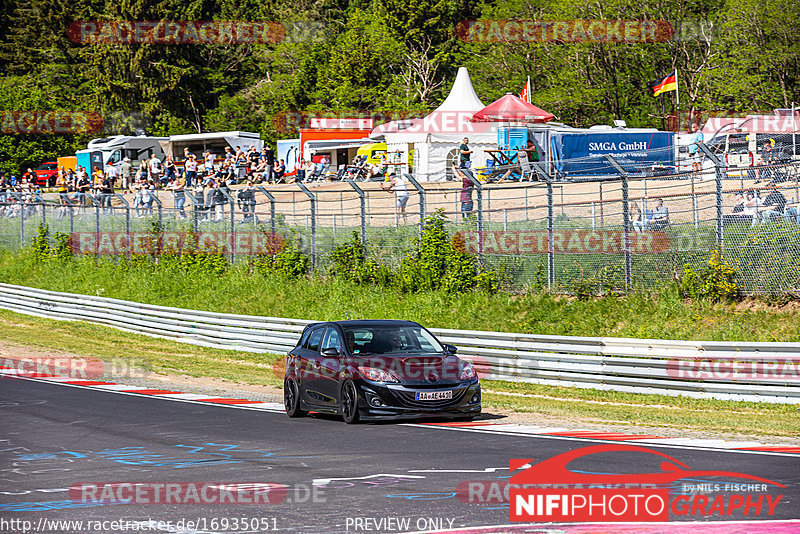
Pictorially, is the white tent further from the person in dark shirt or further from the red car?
the red car

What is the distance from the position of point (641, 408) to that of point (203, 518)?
32.5 ft

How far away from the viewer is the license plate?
45.8 feet

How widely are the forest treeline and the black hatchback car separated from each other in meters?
46.3

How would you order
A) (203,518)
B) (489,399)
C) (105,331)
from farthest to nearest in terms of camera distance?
1. (105,331)
2. (489,399)
3. (203,518)

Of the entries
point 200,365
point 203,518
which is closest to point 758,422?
point 203,518

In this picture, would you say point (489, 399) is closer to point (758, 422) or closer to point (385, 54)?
point (758, 422)

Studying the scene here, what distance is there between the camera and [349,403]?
1433 centimetres

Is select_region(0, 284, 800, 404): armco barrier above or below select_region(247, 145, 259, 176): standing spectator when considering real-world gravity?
below

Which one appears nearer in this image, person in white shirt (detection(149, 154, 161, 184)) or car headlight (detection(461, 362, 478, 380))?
car headlight (detection(461, 362, 478, 380))

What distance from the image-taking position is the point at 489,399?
17.9 m

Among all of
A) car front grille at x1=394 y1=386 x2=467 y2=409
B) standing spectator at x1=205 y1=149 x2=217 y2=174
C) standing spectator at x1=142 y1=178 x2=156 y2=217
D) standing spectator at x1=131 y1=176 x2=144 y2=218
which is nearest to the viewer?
car front grille at x1=394 y1=386 x2=467 y2=409

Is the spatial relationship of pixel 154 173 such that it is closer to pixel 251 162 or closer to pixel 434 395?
pixel 251 162

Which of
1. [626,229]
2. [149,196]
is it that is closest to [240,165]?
[149,196]

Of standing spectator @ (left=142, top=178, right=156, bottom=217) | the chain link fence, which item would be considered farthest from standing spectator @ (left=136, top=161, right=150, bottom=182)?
the chain link fence
